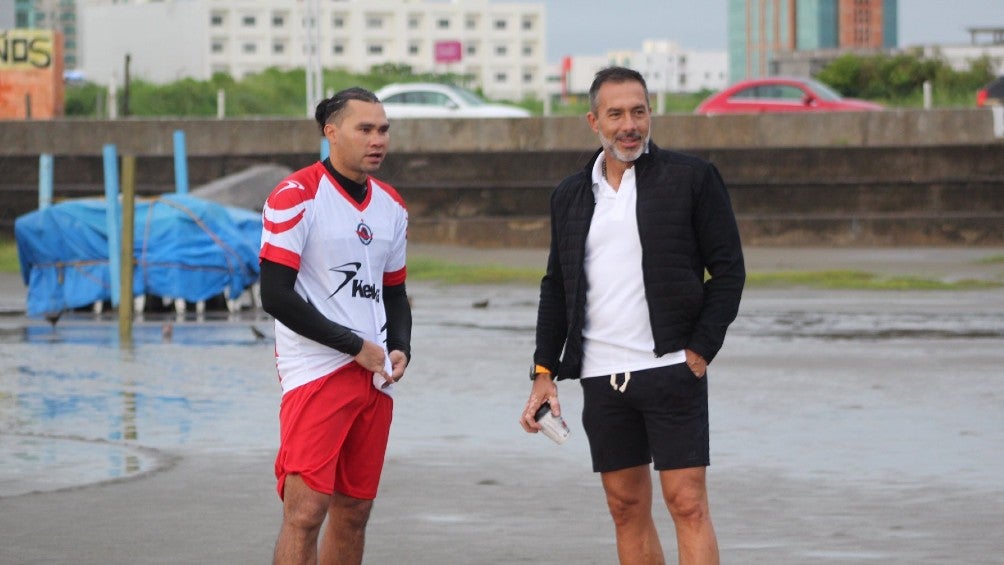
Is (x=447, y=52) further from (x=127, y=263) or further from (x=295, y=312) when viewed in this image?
(x=295, y=312)

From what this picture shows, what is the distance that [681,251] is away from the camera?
5809 millimetres

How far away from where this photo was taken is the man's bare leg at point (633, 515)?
5.96 m

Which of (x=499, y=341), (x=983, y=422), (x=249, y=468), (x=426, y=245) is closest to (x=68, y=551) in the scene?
(x=249, y=468)

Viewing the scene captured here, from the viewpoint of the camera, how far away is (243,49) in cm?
19162

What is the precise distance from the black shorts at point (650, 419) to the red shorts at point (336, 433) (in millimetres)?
689

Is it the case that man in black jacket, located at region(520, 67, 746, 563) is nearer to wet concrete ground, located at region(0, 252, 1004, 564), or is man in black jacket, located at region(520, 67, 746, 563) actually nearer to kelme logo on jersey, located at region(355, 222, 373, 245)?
kelme logo on jersey, located at region(355, 222, 373, 245)

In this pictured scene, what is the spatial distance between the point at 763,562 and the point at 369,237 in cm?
215

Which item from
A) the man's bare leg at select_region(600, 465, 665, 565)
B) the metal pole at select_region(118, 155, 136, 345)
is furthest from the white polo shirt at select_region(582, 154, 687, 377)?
the metal pole at select_region(118, 155, 136, 345)

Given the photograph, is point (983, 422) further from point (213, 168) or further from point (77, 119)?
point (77, 119)

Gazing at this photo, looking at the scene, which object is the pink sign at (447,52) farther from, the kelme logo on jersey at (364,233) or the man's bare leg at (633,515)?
the man's bare leg at (633,515)

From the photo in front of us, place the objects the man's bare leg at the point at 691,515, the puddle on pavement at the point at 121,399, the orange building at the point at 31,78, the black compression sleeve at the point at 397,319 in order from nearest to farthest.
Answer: the man's bare leg at the point at 691,515, the black compression sleeve at the point at 397,319, the puddle on pavement at the point at 121,399, the orange building at the point at 31,78

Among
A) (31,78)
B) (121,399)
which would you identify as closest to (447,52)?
(31,78)

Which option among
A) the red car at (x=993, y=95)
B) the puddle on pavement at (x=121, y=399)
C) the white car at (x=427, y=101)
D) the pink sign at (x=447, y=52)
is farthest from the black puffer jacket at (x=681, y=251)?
the pink sign at (x=447, y=52)

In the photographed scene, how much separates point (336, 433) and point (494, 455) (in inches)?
163
